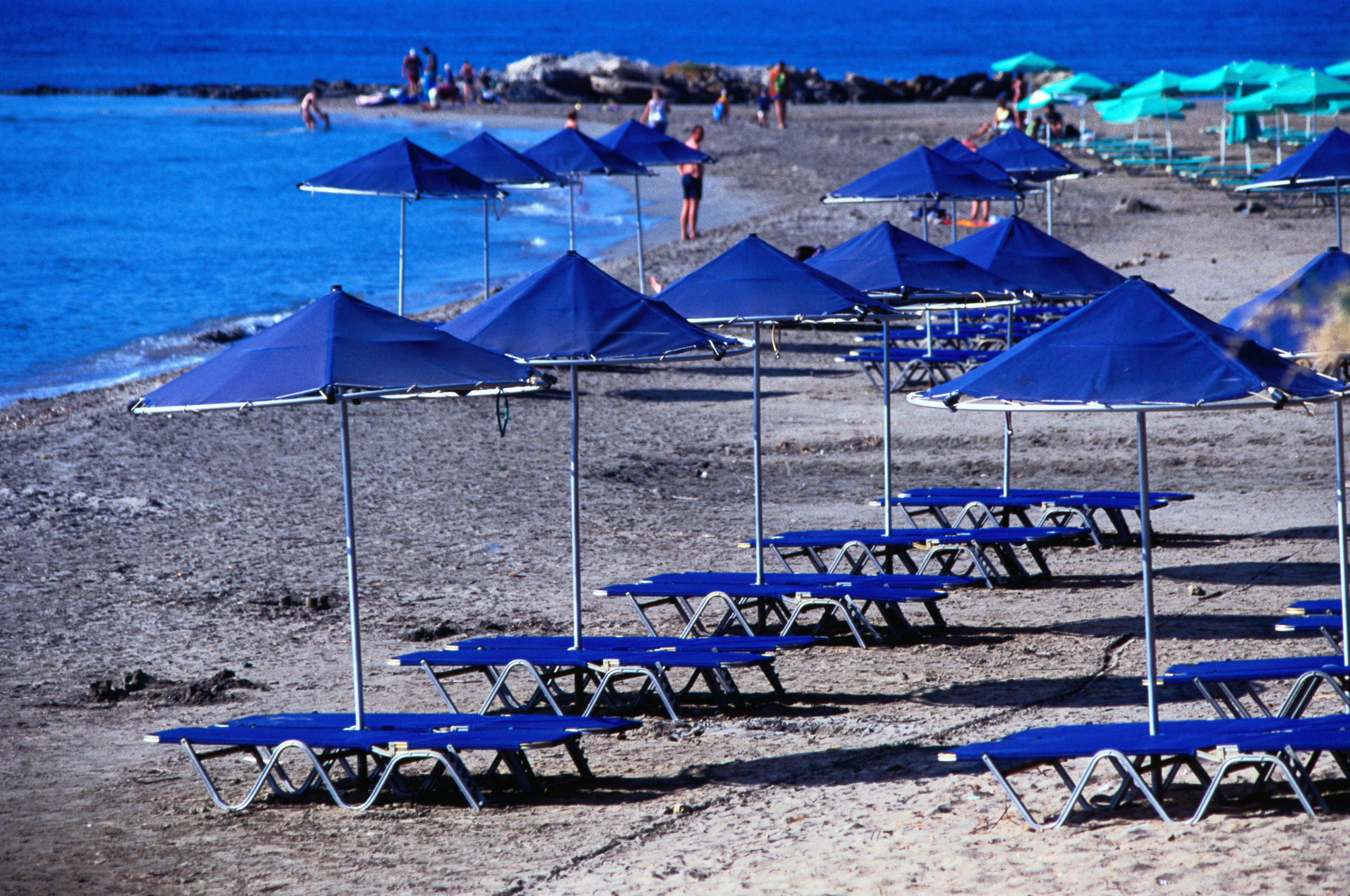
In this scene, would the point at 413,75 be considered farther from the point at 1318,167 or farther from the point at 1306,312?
the point at 1306,312

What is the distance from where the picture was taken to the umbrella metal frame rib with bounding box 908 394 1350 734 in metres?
5.50

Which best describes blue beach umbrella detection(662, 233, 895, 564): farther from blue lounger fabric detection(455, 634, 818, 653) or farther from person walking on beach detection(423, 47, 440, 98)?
person walking on beach detection(423, 47, 440, 98)

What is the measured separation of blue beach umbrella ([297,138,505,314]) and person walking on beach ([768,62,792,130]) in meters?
34.9

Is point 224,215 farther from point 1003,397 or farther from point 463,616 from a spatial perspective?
point 1003,397

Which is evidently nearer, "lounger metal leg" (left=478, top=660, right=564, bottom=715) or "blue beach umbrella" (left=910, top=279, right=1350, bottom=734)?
"blue beach umbrella" (left=910, top=279, right=1350, bottom=734)

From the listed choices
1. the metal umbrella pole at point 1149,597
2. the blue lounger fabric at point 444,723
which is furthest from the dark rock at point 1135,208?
the blue lounger fabric at point 444,723

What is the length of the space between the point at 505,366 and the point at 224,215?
38.6m

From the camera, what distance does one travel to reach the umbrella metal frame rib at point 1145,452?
5496mm

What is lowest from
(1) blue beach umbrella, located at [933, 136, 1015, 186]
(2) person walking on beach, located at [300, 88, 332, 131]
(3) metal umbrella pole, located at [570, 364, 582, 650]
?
(3) metal umbrella pole, located at [570, 364, 582, 650]

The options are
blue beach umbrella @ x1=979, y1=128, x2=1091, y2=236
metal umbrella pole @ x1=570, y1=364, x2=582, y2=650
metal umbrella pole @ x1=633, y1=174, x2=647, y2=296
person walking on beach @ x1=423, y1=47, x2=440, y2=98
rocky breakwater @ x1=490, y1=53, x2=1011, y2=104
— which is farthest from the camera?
person walking on beach @ x1=423, y1=47, x2=440, y2=98

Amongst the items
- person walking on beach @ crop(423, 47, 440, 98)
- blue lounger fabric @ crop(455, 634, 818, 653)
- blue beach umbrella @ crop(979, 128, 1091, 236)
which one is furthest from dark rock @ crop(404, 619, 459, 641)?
person walking on beach @ crop(423, 47, 440, 98)

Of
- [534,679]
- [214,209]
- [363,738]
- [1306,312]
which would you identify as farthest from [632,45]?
[363,738]

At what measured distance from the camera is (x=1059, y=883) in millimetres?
5168

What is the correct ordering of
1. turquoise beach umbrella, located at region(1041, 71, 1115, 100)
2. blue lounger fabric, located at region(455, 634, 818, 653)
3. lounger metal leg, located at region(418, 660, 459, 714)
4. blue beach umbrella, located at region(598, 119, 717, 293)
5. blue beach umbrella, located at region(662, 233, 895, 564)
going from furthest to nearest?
turquoise beach umbrella, located at region(1041, 71, 1115, 100) → blue beach umbrella, located at region(598, 119, 717, 293) → blue beach umbrella, located at region(662, 233, 895, 564) → blue lounger fabric, located at region(455, 634, 818, 653) → lounger metal leg, located at region(418, 660, 459, 714)
